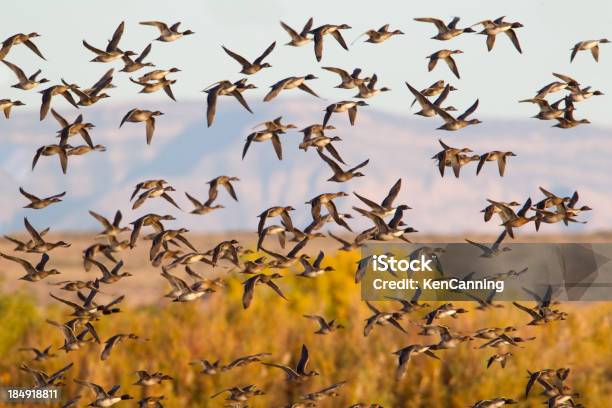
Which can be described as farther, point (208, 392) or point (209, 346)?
point (209, 346)

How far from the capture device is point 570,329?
79.5 ft

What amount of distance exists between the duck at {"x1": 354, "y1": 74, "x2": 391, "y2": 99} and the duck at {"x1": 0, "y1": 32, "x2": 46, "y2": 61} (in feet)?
12.9

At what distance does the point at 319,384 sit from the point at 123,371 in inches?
146

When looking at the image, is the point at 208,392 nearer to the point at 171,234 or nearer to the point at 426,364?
the point at 426,364

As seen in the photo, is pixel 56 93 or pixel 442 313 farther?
pixel 56 93

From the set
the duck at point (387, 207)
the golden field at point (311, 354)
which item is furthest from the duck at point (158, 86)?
the golden field at point (311, 354)

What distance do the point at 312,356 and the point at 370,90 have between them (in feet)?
30.7

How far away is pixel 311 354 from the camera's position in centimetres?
2262

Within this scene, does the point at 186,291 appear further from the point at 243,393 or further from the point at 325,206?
the point at 325,206

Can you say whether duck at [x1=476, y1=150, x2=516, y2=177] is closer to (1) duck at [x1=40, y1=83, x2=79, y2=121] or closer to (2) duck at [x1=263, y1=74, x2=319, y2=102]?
(2) duck at [x1=263, y1=74, x2=319, y2=102]

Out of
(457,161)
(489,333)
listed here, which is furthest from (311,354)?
(457,161)

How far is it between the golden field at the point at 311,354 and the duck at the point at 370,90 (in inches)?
297

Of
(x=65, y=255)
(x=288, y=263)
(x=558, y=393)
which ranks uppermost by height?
(x=288, y=263)

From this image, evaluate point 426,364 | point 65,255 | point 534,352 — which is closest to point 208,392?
point 426,364
